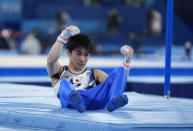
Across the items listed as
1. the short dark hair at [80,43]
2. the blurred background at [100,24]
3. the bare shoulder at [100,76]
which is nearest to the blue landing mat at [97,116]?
the bare shoulder at [100,76]

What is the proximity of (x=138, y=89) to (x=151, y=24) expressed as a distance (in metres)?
7.04

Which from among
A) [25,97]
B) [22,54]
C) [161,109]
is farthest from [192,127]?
[22,54]

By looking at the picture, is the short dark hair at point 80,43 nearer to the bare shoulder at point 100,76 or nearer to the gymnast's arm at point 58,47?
the gymnast's arm at point 58,47

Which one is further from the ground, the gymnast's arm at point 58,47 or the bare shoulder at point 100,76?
the gymnast's arm at point 58,47

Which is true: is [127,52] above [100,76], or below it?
above

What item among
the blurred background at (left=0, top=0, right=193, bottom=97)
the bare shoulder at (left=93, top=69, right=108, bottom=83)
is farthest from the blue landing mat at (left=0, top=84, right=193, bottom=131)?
the blurred background at (left=0, top=0, right=193, bottom=97)

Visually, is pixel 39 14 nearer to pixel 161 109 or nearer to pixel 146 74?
pixel 146 74

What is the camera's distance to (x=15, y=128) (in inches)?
94.4

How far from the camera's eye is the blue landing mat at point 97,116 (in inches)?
82.9

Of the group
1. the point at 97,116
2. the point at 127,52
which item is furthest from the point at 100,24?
the point at 97,116

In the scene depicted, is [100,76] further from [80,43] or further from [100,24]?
[100,24]

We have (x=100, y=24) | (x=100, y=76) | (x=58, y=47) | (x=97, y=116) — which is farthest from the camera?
(x=100, y=24)

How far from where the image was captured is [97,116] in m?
2.28

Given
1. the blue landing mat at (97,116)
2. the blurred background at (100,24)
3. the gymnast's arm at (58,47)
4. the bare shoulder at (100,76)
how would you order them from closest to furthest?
the blue landing mat at (97,116), the gymnast's arm at (58,47), the bare shoulder at (100,76), the blurred background at (100,24)
